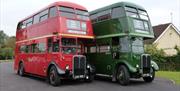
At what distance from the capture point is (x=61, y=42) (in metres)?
15.1

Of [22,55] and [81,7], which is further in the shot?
[22,55]

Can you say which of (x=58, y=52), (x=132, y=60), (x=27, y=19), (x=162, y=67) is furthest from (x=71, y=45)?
(x=162, y=67)

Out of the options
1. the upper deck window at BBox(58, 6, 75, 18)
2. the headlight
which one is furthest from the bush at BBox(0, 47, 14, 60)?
the headlight

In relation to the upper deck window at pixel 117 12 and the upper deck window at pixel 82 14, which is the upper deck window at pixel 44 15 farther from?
the upper deck window at pixel 117 12

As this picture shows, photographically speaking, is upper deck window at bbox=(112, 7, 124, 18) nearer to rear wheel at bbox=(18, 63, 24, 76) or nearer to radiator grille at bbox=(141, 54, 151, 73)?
radiator grille at bbox=(141, 54, 151, 73)

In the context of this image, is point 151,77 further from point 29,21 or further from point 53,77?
point 29,21

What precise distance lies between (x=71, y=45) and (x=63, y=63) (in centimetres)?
120

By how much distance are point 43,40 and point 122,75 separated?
16.6ft

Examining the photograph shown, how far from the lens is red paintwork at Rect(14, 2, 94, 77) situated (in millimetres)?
15070

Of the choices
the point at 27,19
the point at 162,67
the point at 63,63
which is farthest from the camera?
the point at 162,67

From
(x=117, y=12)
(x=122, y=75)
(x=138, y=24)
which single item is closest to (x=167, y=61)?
(x=138, y=24)

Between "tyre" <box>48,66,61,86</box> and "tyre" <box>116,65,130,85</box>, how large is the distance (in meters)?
3.26

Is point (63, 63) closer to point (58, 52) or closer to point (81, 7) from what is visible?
point (58, 52)

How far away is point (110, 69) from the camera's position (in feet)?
54.6
